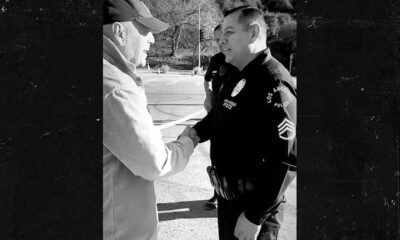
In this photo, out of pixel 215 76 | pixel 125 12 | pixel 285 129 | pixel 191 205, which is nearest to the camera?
pixel 125 12

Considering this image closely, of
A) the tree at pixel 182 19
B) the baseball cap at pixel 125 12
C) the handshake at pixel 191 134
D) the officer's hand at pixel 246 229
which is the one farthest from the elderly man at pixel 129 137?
the tree at pixel 182 19

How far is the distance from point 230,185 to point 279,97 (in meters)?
0.40

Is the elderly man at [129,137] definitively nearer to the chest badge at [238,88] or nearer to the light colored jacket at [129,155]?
the light colored jacket at [129,155]

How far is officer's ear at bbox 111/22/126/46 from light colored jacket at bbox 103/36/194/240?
1.1 inches

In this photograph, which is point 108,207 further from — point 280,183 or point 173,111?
point 173,111

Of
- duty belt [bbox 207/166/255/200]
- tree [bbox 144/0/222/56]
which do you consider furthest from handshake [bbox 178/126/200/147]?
tree [bbox 144/0/222/56]

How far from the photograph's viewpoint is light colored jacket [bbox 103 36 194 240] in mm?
1379

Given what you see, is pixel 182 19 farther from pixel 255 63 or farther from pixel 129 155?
pixel 129 155

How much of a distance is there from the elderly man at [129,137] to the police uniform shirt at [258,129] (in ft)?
0.86

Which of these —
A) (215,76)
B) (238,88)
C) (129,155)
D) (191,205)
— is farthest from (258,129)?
(191,205)

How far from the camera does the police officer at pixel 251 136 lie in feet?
5.56

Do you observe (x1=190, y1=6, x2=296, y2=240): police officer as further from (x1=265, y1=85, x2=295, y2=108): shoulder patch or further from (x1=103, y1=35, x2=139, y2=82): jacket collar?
(x1=103, y1=35, x2=139, y2=82): jacket collar

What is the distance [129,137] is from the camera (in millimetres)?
1379
